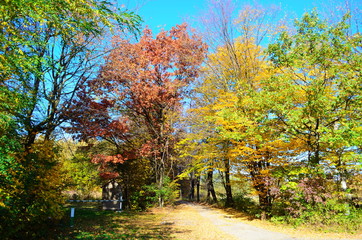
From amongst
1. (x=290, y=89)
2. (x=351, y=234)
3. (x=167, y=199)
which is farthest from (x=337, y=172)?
(x=167, y=199)

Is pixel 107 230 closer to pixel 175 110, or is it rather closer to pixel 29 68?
pixel 29 68

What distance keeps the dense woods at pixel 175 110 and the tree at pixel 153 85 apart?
0.09m

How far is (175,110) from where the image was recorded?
1619 centimetres

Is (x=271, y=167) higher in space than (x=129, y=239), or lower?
higher

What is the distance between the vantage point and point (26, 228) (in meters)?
5.82

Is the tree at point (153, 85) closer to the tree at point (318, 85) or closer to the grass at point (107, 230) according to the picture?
the grass at point (107, 230)

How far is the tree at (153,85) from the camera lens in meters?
14.1

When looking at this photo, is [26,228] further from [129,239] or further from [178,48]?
[178,48]

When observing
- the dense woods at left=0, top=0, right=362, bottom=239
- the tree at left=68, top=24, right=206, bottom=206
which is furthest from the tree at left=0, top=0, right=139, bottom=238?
the tree at left=68, top=24, right=206, bottom=206

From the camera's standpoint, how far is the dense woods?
5035 millimetres

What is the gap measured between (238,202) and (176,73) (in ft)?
32.9

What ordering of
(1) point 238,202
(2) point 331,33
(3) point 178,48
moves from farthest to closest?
(1) point 238,202, (3) point 178,48, (2) point 331,33

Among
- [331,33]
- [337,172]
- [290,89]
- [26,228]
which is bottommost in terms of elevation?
[26,228]

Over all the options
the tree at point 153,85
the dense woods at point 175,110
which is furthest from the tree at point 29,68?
the tree at point 153,85
